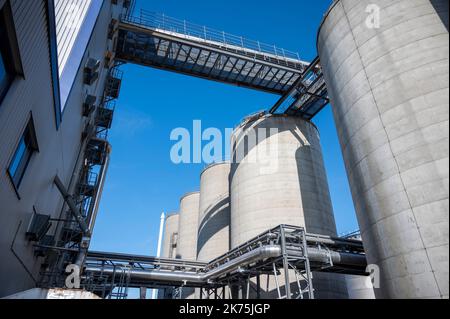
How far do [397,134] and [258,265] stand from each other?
9693mm

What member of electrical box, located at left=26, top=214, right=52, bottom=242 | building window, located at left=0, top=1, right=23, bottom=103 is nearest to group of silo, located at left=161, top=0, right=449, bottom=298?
building window, located at left=0, top=1, right=23, bottom=103

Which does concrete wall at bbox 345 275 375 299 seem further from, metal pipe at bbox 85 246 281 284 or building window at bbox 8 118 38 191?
building window at bbox 8 118 38 191

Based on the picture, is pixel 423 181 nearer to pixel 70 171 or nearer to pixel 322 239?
pixel 322 239

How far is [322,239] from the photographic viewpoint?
52.4ft

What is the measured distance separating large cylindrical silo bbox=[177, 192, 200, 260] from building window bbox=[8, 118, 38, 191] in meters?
27.1

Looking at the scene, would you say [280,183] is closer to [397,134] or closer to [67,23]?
[397,134]

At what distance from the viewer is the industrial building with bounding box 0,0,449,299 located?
880 centimetres

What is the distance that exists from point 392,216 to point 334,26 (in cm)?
857

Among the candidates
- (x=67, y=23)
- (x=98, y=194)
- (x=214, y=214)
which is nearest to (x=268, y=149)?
(x=214, y=214)

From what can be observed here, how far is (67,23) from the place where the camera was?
13.3m

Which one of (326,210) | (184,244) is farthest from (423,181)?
(184,244)

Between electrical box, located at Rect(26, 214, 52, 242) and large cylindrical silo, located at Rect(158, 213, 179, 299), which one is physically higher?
large cylindrical silo, located at Rect(158, 213, 179, 299)

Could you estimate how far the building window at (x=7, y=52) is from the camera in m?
7.26

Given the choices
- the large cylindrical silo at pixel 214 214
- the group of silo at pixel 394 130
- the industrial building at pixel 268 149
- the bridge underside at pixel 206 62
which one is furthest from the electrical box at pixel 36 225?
the large cylindrical silo at pixel 214 214
